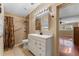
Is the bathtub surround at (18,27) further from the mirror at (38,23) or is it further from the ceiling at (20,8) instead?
the mirror at (38,23)

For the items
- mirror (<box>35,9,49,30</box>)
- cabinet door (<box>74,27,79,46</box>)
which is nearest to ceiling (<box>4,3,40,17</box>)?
mirror (<box>35,9,49,30</box>)

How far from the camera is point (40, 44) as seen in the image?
1.78 m

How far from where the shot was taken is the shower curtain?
1750 mm

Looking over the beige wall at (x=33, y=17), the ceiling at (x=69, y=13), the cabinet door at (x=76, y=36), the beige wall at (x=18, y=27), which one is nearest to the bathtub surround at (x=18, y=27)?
the beige wall at (x=18, y=27)

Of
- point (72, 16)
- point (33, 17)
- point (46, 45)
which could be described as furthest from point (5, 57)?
point (72, 16)

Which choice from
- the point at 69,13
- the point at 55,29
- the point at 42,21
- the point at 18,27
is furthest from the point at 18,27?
the point at 69,13

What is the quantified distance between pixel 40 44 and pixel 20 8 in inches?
27.4

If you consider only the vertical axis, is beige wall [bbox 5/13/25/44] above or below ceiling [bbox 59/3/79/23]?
below

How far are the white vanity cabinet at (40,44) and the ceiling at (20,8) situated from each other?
1.37 ft

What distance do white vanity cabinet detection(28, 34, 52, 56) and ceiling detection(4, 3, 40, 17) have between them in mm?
418

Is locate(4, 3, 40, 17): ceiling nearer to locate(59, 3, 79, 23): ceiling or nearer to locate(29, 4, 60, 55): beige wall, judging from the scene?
locate(29, 4, 60, 55): beige wall

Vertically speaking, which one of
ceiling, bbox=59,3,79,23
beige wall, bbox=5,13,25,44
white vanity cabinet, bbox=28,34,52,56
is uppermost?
ceiling, bbox=59,3,79,23

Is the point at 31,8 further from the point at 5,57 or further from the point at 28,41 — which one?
the point at 5,57

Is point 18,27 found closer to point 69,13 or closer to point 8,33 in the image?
point 8,33
